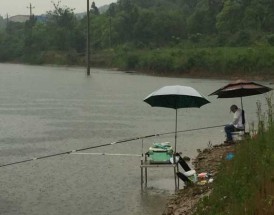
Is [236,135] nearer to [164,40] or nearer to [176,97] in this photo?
[176,97]

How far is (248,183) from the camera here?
7.24m

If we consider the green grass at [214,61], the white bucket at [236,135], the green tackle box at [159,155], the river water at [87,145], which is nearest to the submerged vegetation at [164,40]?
the green grass at [214,61]

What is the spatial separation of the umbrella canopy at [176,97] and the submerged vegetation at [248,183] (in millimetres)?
2193

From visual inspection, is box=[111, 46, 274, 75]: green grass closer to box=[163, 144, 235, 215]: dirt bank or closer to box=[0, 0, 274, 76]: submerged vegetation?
box=[0, 0, 274, 76]: submerged vegetation

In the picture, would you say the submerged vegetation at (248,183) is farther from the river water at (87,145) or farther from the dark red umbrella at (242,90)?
the dark red umbrella at (242,90)

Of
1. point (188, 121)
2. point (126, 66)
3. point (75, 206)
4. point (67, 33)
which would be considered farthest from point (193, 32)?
point (75, 206)

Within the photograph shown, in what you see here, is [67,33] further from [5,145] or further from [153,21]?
[5,145]

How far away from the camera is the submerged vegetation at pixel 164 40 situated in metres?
59.8

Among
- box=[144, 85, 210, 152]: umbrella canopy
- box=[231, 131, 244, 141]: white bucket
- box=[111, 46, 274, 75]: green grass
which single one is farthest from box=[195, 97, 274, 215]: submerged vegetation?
box=[111, 46, 274, 75]: green grass

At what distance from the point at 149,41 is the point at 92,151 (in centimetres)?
7488

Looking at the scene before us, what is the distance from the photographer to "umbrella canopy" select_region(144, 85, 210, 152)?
443 inches

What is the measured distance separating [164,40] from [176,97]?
7863cm

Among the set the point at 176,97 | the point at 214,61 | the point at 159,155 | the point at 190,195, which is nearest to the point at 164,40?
the point at 214,61

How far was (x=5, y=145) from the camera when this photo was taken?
1655 centimetres
